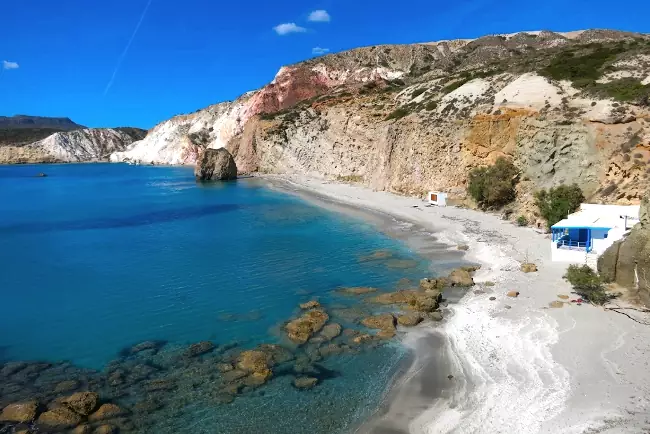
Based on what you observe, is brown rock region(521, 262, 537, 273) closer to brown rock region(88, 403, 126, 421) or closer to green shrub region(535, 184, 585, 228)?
green shrub region(535, 184, 585, 228)

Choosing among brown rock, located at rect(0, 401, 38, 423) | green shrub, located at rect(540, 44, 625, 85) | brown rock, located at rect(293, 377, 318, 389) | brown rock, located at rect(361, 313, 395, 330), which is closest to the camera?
brown rock, located at rect(0, 401, 38, 423)

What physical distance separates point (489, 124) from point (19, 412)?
36798 mm

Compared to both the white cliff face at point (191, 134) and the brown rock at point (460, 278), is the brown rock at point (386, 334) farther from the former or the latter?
the white cliff face at point (191, 134)

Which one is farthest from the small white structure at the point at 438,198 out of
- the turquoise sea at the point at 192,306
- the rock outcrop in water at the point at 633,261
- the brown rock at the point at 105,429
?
the brown rock at the point at 105,429

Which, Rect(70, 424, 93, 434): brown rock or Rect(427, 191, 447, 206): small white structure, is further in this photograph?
Rect(427, 191, 447, 206): small white structure

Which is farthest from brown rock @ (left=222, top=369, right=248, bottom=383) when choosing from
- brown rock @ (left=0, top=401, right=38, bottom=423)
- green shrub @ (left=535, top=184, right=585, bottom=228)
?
green shrub @ (left=535, top=184, right=585, bottom=228)

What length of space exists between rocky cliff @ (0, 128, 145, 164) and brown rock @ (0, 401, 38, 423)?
175 m

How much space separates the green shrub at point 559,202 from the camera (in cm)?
2552

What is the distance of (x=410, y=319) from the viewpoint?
628 inches

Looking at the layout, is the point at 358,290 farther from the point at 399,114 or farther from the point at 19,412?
the point at 399,114

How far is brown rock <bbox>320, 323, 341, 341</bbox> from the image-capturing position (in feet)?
49.5

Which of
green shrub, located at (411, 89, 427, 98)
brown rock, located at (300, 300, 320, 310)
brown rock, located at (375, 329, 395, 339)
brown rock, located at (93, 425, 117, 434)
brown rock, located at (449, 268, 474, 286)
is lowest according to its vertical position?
brown rock, located at (93, 425, 117, 434)

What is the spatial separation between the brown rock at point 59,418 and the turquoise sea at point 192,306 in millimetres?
1111

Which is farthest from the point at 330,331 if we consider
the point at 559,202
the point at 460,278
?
the point at 559,202
